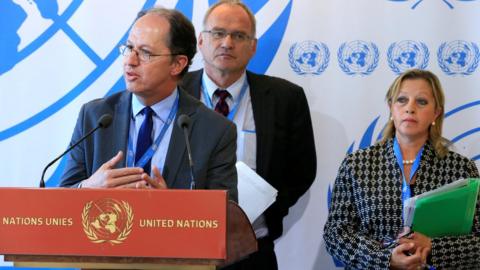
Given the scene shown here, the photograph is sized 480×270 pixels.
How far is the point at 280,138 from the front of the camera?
322 cm

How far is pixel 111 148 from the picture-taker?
7.33ft

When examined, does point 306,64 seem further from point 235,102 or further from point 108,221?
point 108,221

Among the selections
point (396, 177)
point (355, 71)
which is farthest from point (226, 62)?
point (396, 177)

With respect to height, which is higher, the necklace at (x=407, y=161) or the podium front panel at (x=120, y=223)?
the necklace at (x=407, y=161)

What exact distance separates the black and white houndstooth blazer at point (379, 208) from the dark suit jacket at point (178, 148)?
80 centimetres

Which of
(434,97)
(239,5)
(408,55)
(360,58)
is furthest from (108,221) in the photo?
(408,55)

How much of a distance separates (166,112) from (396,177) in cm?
109

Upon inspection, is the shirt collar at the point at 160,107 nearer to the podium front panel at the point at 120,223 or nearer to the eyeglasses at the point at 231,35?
the podium front panel at the point at 120,223

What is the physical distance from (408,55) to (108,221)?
2324mm

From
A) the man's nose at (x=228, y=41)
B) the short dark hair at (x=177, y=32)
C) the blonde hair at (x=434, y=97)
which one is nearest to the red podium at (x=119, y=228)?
the short dark hair at (x=177, y=32)

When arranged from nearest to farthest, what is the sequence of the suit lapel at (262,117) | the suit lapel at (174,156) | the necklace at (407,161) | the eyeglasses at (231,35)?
the suit lapel at (174,156)
the necklace at (407,161)
the suit lapel at (262,117)
the eyeglasses at (231,35)

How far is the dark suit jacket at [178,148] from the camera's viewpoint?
219cm

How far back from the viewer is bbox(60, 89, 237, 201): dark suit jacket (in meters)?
2.19

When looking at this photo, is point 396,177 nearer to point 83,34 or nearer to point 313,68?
point 313,68
